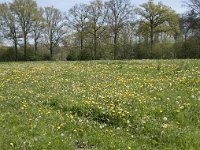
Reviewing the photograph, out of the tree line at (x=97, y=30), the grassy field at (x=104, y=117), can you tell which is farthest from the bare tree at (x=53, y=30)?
the grassy field at (x=104, y=117)

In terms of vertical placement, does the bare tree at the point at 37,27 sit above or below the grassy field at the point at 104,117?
above

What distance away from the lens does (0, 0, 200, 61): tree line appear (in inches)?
2955

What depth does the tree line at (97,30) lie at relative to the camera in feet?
246

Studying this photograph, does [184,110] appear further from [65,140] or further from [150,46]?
[150,46]

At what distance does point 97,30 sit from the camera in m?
78.1

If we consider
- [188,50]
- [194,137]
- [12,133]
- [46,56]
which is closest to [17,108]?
[12,133]

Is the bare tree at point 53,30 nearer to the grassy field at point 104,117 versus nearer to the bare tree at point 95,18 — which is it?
the bare tree at point 95,18

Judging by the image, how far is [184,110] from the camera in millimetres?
10594

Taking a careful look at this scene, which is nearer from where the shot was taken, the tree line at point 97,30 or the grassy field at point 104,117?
the grassy field at point 104,117

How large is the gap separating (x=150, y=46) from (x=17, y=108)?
200 feet

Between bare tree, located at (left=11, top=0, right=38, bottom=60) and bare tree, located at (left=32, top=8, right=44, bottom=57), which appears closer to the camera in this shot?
bare tree, located at (left=11, top=0, right=38, bottom=60)

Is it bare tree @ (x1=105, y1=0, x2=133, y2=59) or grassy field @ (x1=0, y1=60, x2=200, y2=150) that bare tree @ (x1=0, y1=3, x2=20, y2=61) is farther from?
grassy field @ (x1=0, y1=60, x2=200, y2=150)

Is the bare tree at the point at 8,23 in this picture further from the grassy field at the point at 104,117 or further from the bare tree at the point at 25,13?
the grassy field at the point at 104,117

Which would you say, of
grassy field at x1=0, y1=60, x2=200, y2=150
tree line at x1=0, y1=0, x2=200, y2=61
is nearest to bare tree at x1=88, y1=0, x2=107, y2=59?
tree line at x1=0, y1=0, x2=200, y2=61
